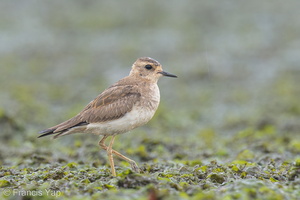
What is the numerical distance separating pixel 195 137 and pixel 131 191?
256 inches

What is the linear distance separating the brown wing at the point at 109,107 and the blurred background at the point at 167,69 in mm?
1900

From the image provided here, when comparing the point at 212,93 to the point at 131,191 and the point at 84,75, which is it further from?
the point at 131,191

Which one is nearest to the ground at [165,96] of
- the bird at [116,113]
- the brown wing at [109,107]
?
the bird at [116,113]

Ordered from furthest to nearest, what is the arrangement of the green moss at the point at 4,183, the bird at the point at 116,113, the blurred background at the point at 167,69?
the blurred background at the point at 167,69
the bird at the point at 116,113
the green moss at the point at 4,183

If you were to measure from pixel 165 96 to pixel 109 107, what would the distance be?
30.6ft

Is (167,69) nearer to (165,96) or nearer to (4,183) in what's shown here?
(165,96)

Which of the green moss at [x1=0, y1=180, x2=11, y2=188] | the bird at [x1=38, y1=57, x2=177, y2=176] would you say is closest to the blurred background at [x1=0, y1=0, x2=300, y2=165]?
the bird at [x1=38, y1=57, x2=177, y2=176]

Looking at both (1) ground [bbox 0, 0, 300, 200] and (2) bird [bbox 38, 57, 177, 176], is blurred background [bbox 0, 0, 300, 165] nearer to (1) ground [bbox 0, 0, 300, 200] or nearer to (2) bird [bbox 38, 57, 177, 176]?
(1) ground [bbox 0, 0, 300, 200]

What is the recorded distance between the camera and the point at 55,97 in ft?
56.3

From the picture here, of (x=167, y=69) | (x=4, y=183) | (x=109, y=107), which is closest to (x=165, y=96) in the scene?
(x=167, y=69)

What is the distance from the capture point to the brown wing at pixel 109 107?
8.45 meters

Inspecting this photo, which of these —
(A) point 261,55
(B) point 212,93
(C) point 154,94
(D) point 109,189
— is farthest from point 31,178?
(A) point 261,55

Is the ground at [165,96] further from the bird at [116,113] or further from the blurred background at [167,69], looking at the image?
the bird at [116,113]

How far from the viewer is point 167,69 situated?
20.1m
